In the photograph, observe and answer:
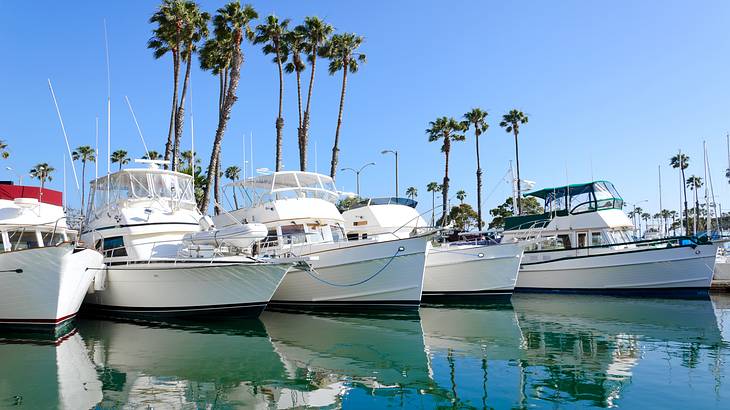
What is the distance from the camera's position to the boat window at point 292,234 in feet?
56.7

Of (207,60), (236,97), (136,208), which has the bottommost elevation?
(136,208)

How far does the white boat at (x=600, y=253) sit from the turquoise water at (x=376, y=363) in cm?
673

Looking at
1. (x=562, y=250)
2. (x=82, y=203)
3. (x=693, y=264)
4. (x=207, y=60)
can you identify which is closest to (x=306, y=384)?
(x=82, y=203)

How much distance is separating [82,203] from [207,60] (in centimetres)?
1372

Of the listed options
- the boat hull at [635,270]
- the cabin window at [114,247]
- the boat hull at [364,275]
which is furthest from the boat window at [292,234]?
the boat hull at [635,270]

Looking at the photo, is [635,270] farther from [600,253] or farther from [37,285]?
[37,285]

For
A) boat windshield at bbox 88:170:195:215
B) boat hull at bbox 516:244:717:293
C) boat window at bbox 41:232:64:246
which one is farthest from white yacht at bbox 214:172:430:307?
boat hull at bbox 516:244:717:293

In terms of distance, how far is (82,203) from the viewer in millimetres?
19281

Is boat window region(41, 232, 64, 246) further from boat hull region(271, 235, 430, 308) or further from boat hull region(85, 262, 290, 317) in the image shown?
boat hull region(271, 235, 430, 308)

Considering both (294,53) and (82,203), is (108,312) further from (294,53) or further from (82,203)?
(294,53)

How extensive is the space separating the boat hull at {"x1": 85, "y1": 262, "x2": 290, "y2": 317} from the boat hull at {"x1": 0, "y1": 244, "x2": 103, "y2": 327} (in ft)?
6.62

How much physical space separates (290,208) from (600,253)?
13.8 m

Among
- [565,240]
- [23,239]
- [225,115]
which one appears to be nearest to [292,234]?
[23,239]

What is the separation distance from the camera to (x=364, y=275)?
1650 cm
